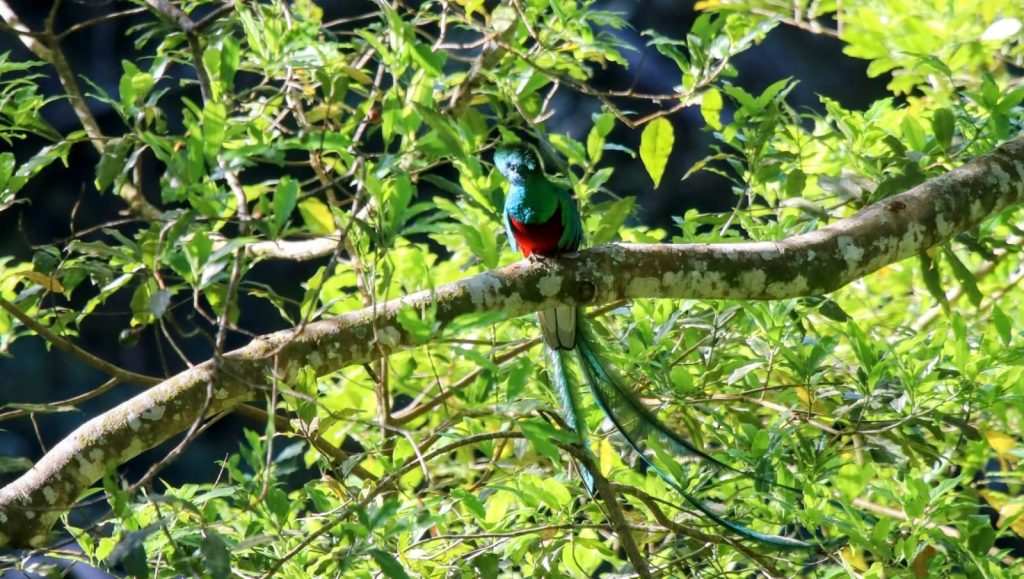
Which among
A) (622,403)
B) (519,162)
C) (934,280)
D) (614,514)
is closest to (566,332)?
(622,403)

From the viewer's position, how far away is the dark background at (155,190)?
159 inches

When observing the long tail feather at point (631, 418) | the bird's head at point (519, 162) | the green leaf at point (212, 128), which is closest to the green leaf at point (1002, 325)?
the long tail feather at point (631, 418)

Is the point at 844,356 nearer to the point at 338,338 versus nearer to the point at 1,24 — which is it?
the point at 338,338

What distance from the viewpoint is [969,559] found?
1.55m

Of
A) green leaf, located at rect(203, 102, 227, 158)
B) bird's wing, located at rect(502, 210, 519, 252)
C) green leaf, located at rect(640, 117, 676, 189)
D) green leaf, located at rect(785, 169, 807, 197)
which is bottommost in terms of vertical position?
bird's wing, located at rect(502, 210, 519, 252)

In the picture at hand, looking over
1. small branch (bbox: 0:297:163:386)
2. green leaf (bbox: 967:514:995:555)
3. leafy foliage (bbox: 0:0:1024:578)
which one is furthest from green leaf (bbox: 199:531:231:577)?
green leaf (bbox: 967:514:995:555)

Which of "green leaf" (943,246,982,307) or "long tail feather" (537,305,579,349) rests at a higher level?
"green leaf" (943,246,982,307)

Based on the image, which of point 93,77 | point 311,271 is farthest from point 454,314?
point 93,77

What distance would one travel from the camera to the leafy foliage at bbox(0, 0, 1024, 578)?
1.17 m

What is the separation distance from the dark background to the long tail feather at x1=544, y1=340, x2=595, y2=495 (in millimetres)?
2138

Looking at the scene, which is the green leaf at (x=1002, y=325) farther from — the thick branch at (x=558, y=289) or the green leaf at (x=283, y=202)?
the green leaf at (x=283, y=202)

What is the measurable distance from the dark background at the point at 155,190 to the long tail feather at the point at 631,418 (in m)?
2.15

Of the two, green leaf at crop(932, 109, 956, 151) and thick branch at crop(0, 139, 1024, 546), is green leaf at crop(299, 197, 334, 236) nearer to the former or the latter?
thick branch at crop(0, 139, 1024, 546)

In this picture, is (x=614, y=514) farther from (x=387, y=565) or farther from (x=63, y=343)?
(x=63, y=343)
